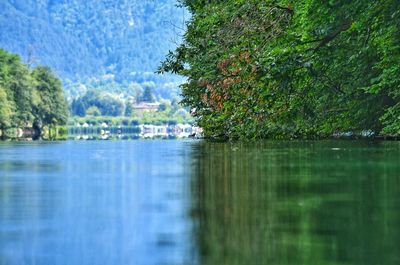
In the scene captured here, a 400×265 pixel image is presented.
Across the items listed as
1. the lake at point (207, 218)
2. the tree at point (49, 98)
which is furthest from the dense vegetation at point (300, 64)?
the tree at point (49, 98)

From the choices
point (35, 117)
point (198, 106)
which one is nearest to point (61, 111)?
point (35, 117)

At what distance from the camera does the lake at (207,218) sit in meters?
9.03

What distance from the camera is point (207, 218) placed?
11875 mm

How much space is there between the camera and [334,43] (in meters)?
32.3

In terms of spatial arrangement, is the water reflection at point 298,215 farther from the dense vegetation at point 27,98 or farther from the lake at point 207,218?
the dense vegetation at point 27,98

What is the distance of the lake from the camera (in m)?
9.03

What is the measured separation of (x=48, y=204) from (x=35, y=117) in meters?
126

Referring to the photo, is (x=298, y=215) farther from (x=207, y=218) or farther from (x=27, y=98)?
(x=27, y=98)

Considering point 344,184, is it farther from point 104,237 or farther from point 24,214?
point 104,237

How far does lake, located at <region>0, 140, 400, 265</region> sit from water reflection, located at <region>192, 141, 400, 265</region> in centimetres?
1

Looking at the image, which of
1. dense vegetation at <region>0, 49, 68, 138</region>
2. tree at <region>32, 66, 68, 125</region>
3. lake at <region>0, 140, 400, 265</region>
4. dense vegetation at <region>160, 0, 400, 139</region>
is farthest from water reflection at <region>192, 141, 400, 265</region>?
tree at <region>32, 66, 68, 125</region>

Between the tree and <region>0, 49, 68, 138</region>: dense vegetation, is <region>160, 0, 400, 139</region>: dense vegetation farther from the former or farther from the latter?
the tree

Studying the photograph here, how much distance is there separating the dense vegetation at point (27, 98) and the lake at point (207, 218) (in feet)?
339

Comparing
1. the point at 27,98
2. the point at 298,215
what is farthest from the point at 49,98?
the point at 298,215
